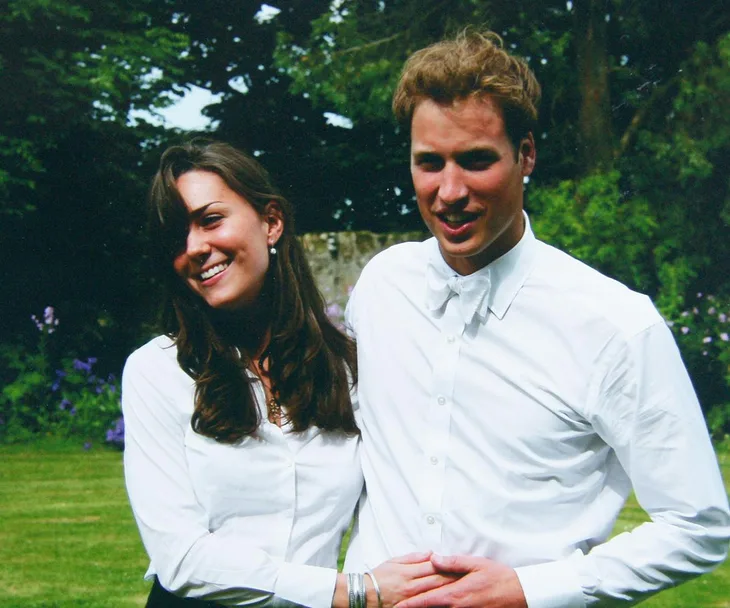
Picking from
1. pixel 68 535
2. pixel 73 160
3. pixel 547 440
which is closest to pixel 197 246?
pixel 547 440

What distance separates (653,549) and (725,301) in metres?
9.34

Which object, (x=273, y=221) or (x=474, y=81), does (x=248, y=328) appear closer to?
(x=273, y=221)

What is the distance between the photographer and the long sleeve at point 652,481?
8.00ft

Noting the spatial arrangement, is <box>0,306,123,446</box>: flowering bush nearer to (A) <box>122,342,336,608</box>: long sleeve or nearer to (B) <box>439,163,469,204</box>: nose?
(A) <box>122,342,336,608</box>: long sleeve

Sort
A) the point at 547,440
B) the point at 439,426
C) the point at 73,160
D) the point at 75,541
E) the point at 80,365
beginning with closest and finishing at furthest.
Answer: the point at 547,440, the point at 439,426, the point at 75,541, the point at 80,365, the point at 73,160

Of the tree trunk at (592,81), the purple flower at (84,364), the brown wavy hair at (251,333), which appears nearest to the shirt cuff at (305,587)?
the brown wavy hair at (251,333)

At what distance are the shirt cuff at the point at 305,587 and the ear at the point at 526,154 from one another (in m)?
1.23

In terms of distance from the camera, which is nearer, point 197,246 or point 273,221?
point 197,246

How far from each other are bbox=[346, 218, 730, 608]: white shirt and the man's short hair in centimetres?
35

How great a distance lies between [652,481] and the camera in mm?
2469

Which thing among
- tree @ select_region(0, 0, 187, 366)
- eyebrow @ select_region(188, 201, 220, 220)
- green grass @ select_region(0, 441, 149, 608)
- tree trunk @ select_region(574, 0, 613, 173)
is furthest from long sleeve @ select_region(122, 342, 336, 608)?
tree trunk @ select_region(574, 0, 613, 173)

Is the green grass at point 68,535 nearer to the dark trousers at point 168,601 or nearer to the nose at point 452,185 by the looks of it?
the dark trousers at point 168,601

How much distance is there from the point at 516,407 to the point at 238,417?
0.81m

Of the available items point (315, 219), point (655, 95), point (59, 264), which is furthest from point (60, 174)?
point (655, 95)
